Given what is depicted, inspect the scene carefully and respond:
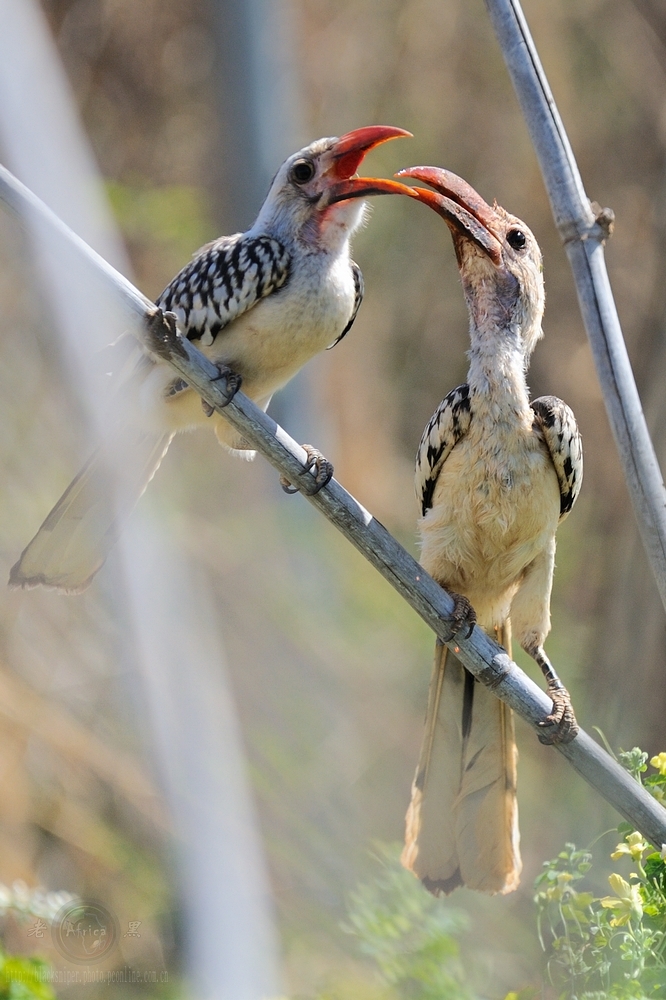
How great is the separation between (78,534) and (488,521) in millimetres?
1008

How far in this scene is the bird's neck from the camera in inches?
90.1

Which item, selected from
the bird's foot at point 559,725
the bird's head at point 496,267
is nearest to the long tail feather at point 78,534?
the bird's head at point 496,267

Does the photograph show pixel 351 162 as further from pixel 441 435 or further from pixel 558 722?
pixel 558 722

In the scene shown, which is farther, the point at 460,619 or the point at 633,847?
the point at 460,619

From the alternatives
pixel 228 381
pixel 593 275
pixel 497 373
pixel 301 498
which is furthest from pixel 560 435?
pixel 301 498

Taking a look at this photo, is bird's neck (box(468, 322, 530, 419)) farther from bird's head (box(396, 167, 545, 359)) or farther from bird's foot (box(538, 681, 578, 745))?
bird's foot (box(538, 681, 578, 745))

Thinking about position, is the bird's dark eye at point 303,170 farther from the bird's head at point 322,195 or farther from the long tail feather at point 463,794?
the long tail feather at point 463,794

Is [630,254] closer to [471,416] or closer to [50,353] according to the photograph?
[50,353]

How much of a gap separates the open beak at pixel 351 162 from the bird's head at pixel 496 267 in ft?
0.88

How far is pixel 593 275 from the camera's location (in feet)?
5.58

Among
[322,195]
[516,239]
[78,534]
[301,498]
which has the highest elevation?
[301,498]

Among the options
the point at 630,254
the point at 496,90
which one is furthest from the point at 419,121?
the point at 630,254

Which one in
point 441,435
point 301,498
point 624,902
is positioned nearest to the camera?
point 624,902

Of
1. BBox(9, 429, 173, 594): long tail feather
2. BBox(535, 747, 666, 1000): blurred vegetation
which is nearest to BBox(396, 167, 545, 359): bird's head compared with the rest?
BBox(9, 429, 173, 594): long tail feather
